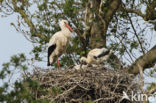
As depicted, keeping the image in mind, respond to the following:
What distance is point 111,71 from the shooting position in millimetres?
8938

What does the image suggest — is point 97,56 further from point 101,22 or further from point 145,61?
point 101,22

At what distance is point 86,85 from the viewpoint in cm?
837

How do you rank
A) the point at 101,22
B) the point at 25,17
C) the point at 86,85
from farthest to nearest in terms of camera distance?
the point at 25,17
the point at 101,22
the point at 86,85

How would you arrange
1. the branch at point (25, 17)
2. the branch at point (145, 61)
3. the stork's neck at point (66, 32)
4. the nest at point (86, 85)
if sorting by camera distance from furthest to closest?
1. the branch at point (25, 17)
2. the stork's neck at point (66, 32)
3. the branch at point (145, 61)
4. the nest at point (86, 85)

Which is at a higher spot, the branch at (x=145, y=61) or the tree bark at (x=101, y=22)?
the tree bark at (x=101, y=22)

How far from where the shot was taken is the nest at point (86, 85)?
8.27 meters

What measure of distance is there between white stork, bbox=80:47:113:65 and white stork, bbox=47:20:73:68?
2.74 ft

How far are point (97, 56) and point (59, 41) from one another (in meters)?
1.11

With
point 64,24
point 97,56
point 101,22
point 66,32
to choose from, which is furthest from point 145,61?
point 64,24

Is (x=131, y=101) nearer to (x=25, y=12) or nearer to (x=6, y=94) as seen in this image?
(x=6, y=94)

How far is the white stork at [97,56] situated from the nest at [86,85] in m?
1.09

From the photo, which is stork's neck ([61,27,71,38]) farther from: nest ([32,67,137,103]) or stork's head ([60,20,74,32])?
nest ([32,67,137,103])

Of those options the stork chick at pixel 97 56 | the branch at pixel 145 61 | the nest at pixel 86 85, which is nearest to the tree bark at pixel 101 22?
the stork chick at pixel 97 56

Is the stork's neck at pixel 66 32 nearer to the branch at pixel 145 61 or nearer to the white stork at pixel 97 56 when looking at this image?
the white stork at pixel 97 56
